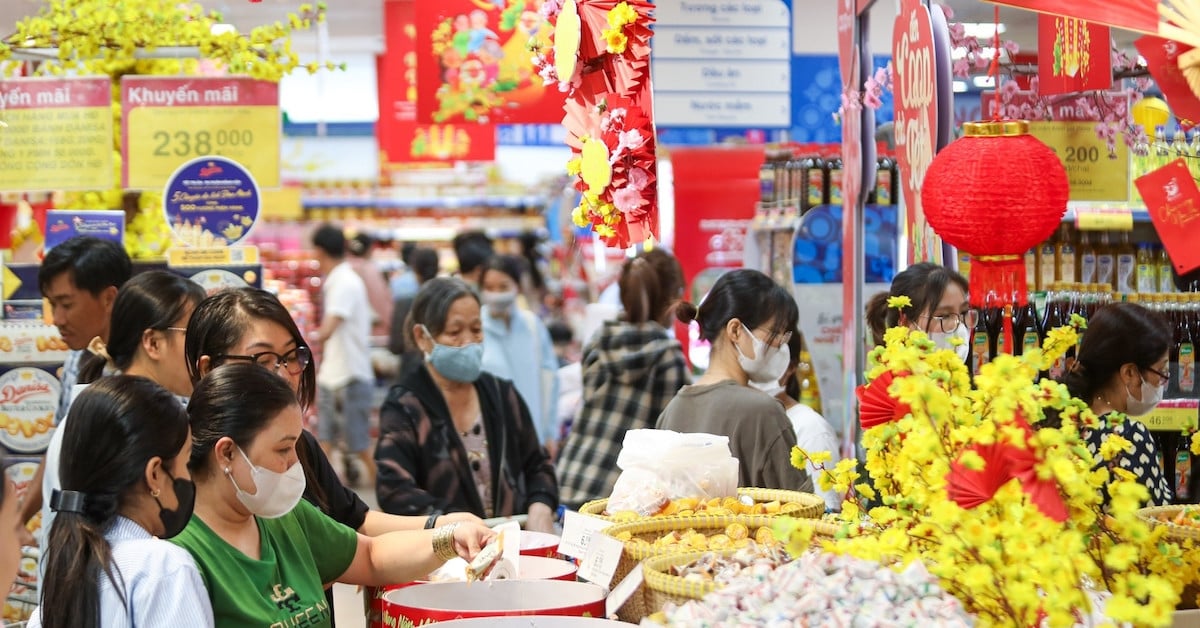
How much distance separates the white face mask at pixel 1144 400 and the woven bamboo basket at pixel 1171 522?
3.92ft

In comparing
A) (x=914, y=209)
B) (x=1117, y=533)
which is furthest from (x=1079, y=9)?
(x=914, y=209)

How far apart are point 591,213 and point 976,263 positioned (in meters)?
0.91

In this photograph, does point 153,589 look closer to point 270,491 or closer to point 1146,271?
point 270,491

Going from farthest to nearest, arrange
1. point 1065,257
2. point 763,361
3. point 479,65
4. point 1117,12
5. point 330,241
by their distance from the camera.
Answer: point 330,241
point 479,65
point 1065,257
point 763,361
point 1117,12

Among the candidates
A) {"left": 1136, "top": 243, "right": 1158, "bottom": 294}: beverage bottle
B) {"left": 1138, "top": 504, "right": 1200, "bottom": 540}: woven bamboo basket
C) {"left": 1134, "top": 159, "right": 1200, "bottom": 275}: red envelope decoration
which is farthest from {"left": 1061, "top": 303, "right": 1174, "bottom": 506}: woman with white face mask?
{"left": 1138, "top": 504, "right": 1200, "bottom": 540}: woven bamboo basket

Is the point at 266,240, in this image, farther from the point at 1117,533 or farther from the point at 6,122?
the point at 1117,533

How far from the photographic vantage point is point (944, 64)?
3.39 meters

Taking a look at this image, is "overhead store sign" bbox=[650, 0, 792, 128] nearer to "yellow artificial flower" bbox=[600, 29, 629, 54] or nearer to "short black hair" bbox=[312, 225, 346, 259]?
"short black hair" bbox=[312, 225, 346, 259]

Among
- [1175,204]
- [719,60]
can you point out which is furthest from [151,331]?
[719,60]

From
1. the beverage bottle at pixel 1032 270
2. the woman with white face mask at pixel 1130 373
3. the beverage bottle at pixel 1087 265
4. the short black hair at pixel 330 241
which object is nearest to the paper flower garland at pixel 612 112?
the woman with white face mask at pixel 1130 373

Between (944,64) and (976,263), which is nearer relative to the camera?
(976,263)

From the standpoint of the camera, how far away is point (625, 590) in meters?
2.27

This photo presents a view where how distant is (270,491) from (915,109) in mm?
2009

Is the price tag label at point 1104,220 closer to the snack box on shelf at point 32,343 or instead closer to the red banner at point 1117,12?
the red banner at point 1117,12
